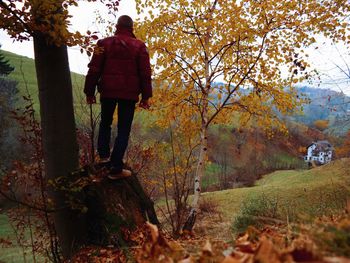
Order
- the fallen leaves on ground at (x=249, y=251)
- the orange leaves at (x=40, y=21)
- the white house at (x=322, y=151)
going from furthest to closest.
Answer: the white house at (x=322, y=151) → the orange leaves at (x=40, y=21) → the fallen leaves on ground at (x=249, y=251)

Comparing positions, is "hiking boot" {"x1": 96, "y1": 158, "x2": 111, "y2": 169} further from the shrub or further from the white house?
the white house

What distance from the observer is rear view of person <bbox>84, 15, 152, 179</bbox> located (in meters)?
4.14

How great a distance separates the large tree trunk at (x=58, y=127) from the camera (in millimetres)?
3828

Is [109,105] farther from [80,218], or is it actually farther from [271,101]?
[271,101]

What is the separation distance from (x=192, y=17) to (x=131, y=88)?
462 centimetres

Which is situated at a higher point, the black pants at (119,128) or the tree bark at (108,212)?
the black pants at (119,128)

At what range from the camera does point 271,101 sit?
8.95 metres

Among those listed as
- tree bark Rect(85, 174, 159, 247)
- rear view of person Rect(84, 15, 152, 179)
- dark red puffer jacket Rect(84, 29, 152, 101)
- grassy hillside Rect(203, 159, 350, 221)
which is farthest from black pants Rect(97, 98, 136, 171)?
grassy hillside Rect(203, 159, 350, 221)

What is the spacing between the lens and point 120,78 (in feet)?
13.6

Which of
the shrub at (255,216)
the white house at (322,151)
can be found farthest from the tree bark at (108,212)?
the white house at (322,151)

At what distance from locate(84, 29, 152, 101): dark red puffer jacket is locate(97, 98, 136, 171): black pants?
15cm

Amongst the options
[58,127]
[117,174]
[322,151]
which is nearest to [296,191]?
[117,174]

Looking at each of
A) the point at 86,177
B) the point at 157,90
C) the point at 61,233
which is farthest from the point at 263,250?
the point at 157,90

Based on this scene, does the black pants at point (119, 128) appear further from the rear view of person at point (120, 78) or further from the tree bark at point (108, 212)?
the tree bark at point (108, 212)
